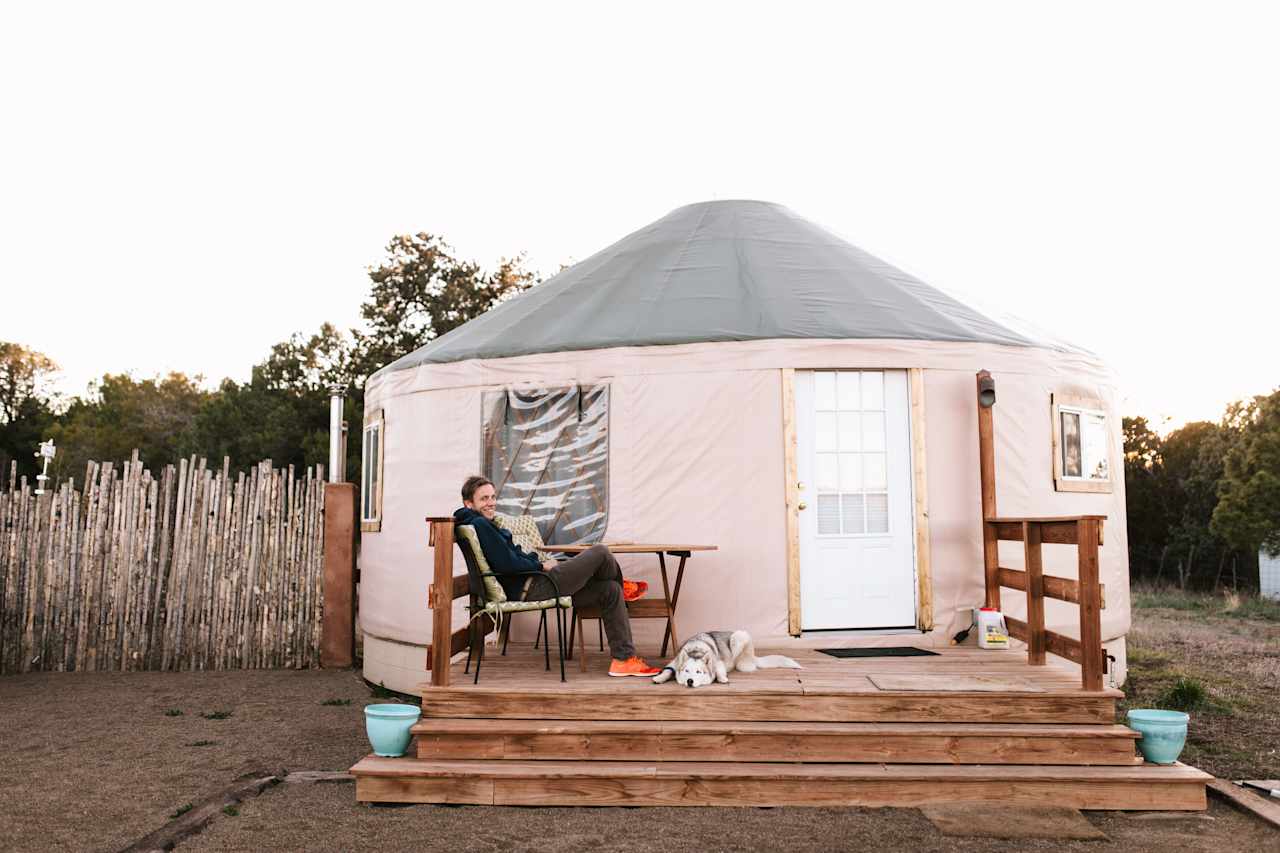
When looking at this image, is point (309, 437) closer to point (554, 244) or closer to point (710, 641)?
point (554, 244)

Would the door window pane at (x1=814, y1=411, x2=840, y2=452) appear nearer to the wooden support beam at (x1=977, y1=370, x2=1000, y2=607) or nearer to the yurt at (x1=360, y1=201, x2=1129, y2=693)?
the yurt at (x1=360, y1=201, x2=1129, y2=693)

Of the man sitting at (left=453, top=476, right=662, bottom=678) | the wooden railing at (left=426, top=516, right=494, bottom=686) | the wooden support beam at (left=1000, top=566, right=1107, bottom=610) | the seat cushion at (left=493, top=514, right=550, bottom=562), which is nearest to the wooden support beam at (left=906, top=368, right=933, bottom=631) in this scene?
the wooden support beam at (left=1000, top=566, right=1107, bottom=610)

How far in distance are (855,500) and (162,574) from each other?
4889 millimetres

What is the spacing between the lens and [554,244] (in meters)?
22.5

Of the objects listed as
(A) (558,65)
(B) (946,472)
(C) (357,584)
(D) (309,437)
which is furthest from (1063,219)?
(D) (309,437)

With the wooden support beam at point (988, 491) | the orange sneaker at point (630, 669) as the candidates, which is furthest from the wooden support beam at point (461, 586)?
the wooden support beam at point (988, 491)

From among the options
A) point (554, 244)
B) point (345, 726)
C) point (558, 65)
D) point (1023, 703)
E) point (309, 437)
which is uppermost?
point (554, 244)

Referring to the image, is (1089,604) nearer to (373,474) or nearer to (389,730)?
(389,730)

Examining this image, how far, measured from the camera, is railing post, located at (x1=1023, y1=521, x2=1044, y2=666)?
168 inches

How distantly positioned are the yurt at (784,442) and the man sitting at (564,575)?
31.2 inches

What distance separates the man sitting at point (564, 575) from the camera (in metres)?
4.13

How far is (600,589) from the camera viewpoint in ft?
14.1

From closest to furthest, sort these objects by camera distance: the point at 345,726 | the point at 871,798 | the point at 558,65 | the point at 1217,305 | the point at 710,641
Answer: the point at 871,798 < the point at 710,641 < the point at 345,726 < the point at 558,65 < the point at 1217,305

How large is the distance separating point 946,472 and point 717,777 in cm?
243
